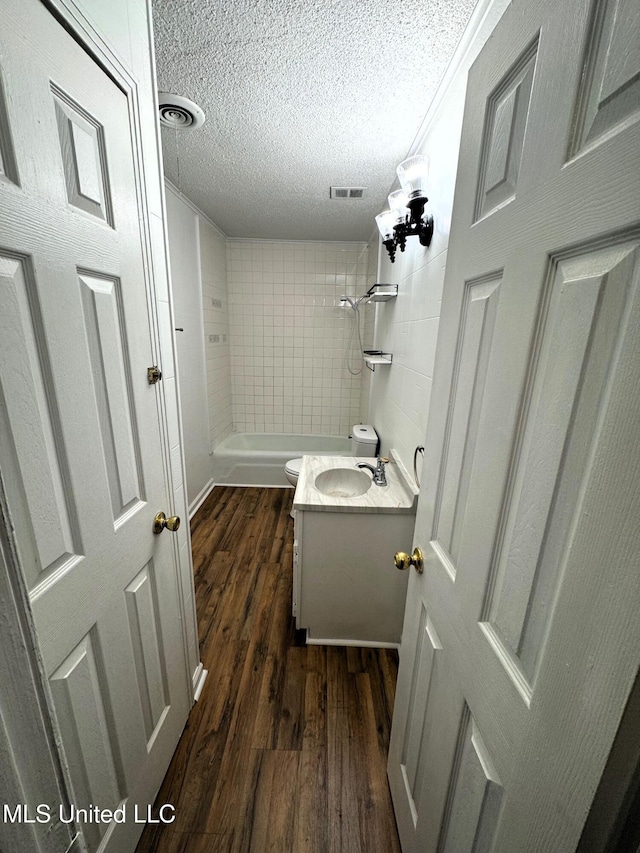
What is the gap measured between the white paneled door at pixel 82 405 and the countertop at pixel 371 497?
0.70 m

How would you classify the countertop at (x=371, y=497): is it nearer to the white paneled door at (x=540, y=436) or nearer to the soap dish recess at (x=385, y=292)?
the white paneled door at (x=540, y=436)

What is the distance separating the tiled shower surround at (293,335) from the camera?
3477 millimetres

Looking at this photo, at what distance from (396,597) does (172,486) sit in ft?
3.86

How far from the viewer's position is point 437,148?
134 centimetres

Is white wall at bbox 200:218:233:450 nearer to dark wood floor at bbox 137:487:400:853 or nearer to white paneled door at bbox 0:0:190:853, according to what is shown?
dark wood floor at bbox 137:487:400:853

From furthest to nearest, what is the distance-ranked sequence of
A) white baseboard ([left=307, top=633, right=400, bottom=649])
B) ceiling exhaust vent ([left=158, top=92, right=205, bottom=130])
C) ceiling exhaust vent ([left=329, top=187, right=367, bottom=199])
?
1. ceiling exhaust vent ([left=329, top=187, right=367, bottom=199])
2. white baseboard ([left=307, top=633, right=400, bottom=649])
3. ceiling exhaust vent ([left=158, top=92, right=205, bottom=130])

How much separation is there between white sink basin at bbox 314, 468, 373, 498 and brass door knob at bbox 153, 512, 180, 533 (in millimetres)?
Answer: 919

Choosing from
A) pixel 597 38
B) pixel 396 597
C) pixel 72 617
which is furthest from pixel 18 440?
pixel 396 597

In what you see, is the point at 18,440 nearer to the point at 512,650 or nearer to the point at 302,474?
the point at 512,650

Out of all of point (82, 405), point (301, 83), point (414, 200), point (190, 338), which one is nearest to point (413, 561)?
point (82, 405)

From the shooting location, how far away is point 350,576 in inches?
61.2

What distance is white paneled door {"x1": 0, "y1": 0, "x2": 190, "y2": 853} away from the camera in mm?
529

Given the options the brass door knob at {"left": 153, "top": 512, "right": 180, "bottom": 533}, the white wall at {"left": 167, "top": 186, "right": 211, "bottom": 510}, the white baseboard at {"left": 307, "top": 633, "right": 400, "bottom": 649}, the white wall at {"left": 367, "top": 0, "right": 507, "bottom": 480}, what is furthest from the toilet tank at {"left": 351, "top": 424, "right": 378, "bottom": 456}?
the brass door knob at {"left": 153, "top": 512, "right": 180, "bottom": 533}

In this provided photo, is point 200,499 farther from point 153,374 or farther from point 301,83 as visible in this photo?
point 301,83
